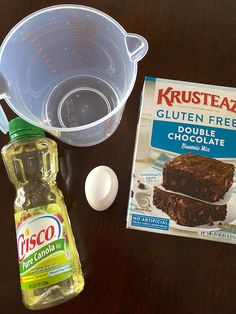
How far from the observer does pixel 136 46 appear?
2.03 feet

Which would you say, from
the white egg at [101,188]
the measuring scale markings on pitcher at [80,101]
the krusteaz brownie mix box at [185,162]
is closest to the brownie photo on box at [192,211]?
the krusteaz brownie mix box at [185,162]

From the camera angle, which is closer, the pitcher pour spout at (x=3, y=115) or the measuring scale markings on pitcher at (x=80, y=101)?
the pitcher pour spout at (x=3, y=115)

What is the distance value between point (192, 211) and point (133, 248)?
0.13 metres

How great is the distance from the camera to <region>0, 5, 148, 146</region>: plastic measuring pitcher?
0.62 m

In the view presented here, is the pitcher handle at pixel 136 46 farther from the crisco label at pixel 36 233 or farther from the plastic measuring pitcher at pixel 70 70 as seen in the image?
the crisco label at pixel 36 233

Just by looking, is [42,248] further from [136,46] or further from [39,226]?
[136,46]

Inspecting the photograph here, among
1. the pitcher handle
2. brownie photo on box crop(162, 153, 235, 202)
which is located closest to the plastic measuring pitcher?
the pitcher handle

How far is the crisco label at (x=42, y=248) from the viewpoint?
1.90 feet

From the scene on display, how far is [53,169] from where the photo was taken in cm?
69

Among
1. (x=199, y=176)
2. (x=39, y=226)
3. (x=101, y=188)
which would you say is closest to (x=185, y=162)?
(x=199, y=176)

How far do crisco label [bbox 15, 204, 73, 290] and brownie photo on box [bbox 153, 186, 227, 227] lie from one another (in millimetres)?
196

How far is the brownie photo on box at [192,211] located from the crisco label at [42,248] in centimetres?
20

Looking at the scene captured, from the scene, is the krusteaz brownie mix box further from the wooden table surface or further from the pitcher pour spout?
the pitcher pour spout

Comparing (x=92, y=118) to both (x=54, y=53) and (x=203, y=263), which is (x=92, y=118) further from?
(x=203, y=263)
